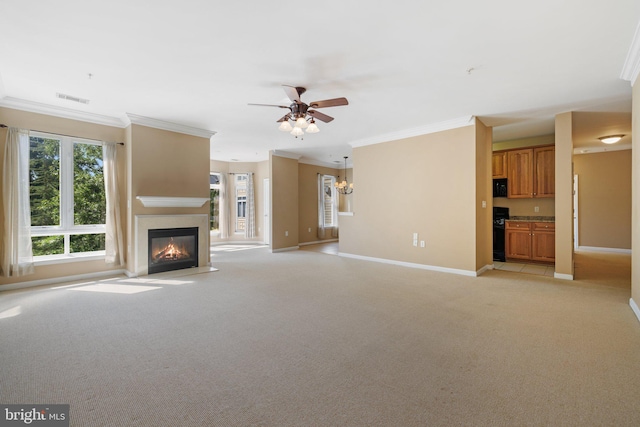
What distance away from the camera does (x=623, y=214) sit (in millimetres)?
Result: 7195

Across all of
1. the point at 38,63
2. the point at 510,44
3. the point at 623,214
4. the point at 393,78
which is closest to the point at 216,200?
the point at 38,63

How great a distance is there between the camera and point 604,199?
7.42 m

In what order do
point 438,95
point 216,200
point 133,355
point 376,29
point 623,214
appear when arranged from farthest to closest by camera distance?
point 216,200 < point 623,214 < point 438,95 < point 376,29 < point 133,355

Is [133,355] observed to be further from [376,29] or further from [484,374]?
[376,29]

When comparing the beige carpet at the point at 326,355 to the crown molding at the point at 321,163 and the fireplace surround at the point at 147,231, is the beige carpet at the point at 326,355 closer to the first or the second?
the fireplace surround at the point at 147,231

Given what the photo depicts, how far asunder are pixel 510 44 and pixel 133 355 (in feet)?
14.3

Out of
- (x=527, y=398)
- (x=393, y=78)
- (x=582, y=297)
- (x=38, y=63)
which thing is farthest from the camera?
(x=582, y=297)

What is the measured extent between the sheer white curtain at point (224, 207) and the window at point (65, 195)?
4.24 meters

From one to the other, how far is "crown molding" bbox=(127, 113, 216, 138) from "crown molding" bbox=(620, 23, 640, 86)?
6.04 metres

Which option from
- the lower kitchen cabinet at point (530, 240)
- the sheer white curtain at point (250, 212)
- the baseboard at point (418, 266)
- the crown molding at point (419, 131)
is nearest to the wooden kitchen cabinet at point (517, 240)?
the lower kitchen cabinet at point (530, 240)

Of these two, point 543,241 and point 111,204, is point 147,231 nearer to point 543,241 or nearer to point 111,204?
point 111,204

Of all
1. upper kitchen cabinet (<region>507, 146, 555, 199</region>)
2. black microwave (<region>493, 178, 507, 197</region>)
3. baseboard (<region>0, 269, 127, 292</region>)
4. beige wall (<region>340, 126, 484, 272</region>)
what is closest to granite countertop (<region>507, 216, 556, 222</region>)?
upper kitchen cabinet (<region>507, 146, 555, 199</region>)

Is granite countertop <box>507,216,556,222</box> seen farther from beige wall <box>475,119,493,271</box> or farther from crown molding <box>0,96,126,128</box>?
crown molding <box>0,96,126,128</box>

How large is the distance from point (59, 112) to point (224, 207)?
198 inches
